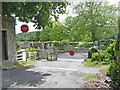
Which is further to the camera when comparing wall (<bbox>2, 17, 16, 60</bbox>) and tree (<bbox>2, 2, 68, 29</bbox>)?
wall (<bbox>2, 17, 16, 60</bbox>)

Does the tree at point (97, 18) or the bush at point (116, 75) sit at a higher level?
the tree at point (97, 18)

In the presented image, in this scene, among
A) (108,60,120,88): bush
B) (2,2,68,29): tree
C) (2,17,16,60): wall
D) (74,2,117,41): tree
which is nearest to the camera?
(108,60,120,88): bush

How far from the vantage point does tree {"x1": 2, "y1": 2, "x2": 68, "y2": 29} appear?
9.93 m

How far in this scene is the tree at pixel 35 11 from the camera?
9.93 metres

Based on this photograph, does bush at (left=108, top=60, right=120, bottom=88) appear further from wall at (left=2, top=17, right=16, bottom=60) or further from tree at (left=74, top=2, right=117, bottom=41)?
tree at (left=74, top=2, right=117, bottom=41)

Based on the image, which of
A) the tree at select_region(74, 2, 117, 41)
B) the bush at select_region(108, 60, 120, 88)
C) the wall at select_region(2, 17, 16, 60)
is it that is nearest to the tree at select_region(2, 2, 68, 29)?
the wall at select_region(2, 17, 16, 60)

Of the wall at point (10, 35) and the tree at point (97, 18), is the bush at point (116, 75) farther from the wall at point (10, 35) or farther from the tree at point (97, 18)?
the tree at point (97, 18)

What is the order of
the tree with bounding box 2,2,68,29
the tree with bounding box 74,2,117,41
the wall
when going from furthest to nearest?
the tree with bounding box 74,2,117,41
the wall
the tree with bounding box 2,2,68,29

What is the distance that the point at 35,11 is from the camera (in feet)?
35.0

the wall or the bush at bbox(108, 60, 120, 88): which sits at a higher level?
the wall

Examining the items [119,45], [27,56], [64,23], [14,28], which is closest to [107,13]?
[64,23]

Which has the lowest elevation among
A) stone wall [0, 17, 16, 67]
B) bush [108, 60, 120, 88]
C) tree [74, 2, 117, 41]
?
bush [108, 60, 120, 88]

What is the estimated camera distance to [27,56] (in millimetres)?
15695

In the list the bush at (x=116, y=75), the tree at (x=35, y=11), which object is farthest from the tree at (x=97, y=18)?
the bush at (x=116, y=75)
